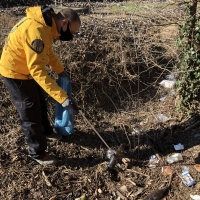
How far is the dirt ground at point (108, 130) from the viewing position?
3.47 metres

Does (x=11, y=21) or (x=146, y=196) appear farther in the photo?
(x=11, y=21)

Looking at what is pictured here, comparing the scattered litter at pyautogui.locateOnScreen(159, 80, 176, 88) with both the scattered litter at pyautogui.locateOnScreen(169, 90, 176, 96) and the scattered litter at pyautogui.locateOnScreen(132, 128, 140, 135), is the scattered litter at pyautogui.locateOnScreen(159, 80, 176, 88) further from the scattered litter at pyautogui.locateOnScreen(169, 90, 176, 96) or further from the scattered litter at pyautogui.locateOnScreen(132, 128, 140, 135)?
the scattered litter at pyautogui.locateOnScreen(132, 128, 140, 135)

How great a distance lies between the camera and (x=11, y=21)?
6129mm

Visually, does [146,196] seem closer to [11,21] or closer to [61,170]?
[61,170]

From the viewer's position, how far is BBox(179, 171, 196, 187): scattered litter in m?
3.50

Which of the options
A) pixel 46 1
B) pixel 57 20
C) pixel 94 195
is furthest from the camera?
pixel 46 1

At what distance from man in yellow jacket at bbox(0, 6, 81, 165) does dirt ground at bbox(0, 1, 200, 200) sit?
1.16 feet

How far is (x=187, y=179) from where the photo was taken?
3.55m

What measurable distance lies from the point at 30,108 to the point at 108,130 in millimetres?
1603

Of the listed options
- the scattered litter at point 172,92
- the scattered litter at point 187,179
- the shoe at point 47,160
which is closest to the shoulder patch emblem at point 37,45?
the shoe at point 47,160

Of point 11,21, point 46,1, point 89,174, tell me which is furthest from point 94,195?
point 46,1

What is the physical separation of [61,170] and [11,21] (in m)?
3.82

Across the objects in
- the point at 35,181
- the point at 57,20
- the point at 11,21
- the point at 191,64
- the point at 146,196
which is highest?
the point at 57,20

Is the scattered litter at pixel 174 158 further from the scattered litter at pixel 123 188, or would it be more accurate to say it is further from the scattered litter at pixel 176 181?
the scattered litter at pixel 123 188
